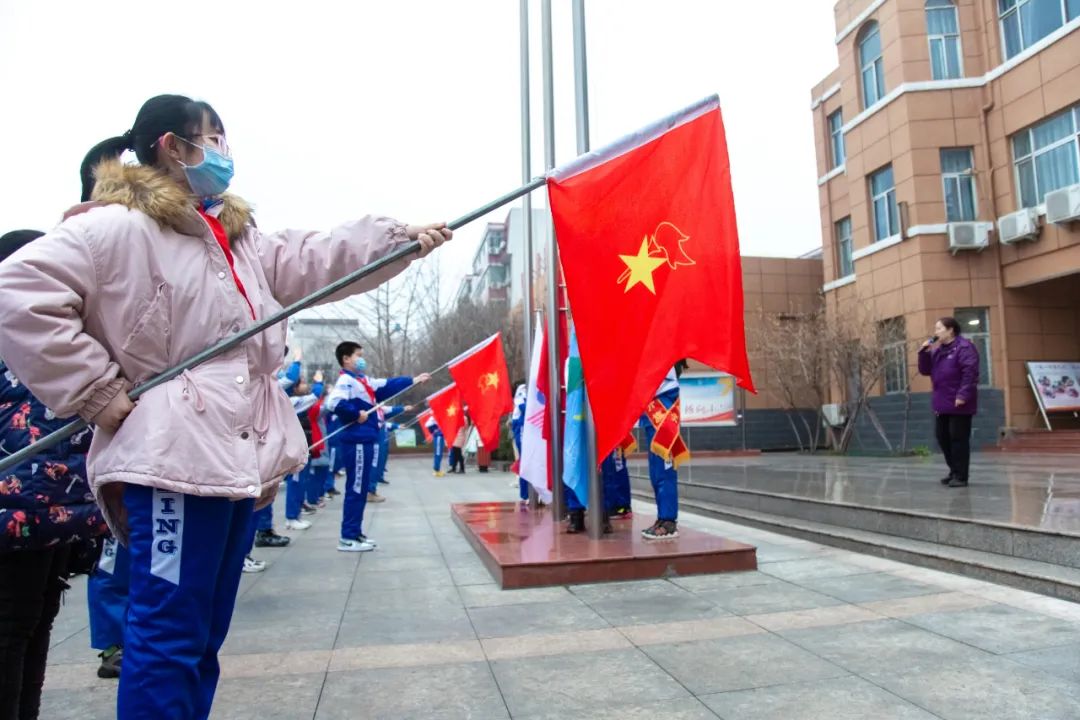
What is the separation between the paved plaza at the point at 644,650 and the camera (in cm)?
291

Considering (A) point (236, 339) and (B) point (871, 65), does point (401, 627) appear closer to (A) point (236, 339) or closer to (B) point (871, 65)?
(A) point (236, 339)

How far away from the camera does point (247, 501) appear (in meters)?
2.17

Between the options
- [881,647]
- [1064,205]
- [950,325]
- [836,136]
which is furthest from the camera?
[836,136]

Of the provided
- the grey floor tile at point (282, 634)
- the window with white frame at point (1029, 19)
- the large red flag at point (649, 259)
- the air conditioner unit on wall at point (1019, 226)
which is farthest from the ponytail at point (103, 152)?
the window with white frame at point (1029, 19)

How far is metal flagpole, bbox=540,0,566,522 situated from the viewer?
7055 millimetres

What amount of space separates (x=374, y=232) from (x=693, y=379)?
2055 cm

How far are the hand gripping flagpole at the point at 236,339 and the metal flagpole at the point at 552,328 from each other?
422cm

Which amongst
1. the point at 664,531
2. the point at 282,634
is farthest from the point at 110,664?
the point at 664,531

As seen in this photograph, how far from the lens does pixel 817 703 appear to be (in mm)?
2855

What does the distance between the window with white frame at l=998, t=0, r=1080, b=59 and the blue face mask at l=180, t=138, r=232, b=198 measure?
1914 cm

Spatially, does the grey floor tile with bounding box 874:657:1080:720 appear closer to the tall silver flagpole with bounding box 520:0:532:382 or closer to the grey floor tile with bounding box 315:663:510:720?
the grey floor tile with bounding box 315:663:510:720

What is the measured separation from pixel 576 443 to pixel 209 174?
4.22m

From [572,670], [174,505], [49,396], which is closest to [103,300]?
[49,396]

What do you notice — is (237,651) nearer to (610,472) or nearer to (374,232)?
(374,232)
